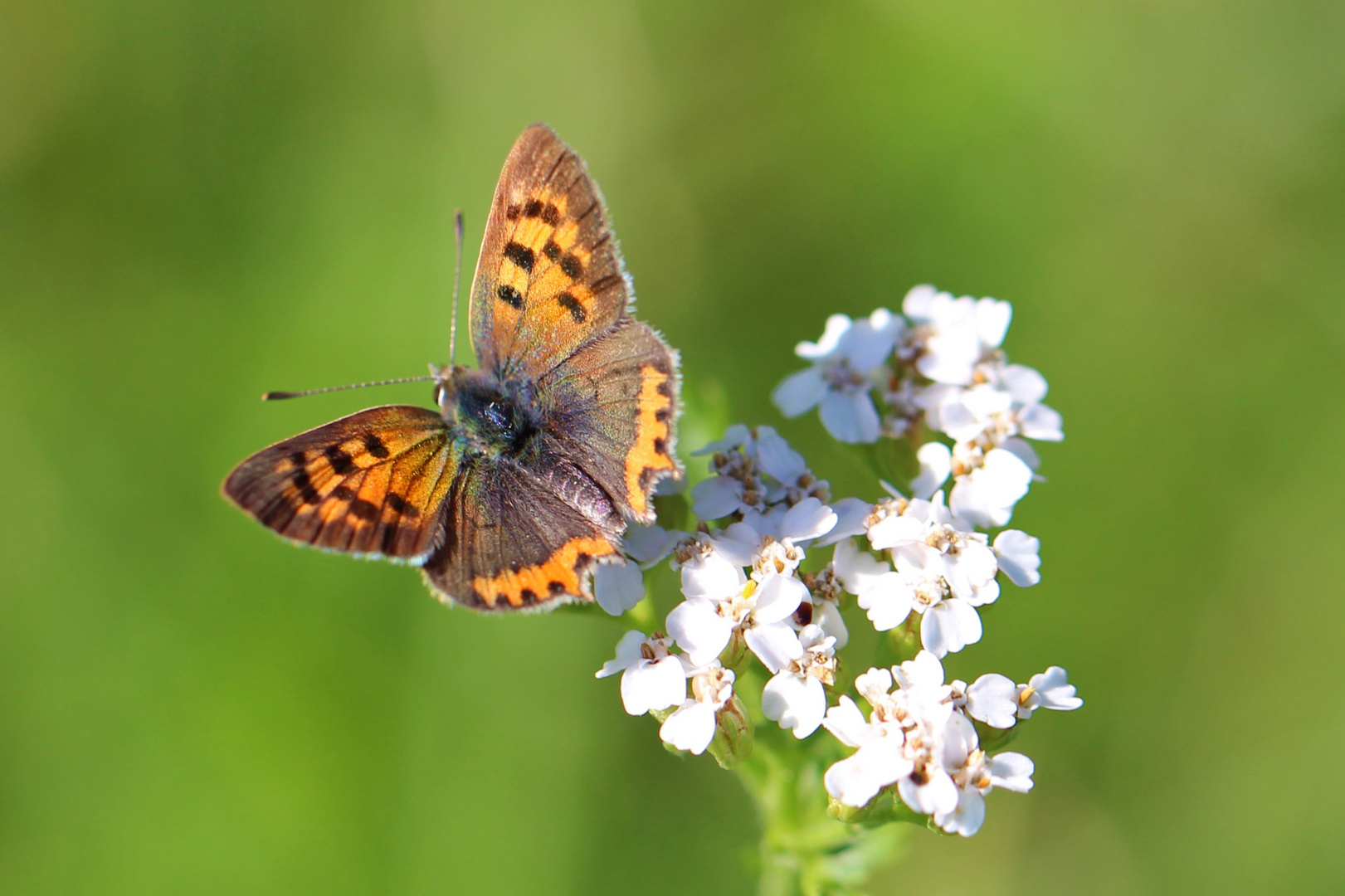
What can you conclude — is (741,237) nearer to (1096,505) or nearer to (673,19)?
(673,19)

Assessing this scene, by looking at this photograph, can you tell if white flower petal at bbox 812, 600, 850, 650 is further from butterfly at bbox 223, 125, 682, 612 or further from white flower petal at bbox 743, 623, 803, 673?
butterfly at bbox 223, 125, 682, 612

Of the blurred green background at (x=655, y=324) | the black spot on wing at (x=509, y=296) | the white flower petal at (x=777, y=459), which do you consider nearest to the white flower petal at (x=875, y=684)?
the white flower petal at (x=777, y=459)

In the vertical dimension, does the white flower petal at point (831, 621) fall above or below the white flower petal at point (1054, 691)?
above

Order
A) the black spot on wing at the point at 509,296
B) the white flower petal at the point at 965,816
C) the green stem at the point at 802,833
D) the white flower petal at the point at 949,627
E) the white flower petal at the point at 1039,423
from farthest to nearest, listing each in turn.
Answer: the white flower petal at the point at 1039,423 < the black spot on wing at the point at 509,296 < the green stem at the point at 802,833 < the white flower petal at the point at 949,627 < the white flower petal at the point at 965,816

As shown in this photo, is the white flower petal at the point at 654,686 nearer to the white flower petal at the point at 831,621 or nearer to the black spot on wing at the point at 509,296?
the white flower petal at the point at 831,621

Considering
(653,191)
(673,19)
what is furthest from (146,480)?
(673,19)

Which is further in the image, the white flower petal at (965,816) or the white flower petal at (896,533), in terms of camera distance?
the white flower petal at (896,533)
